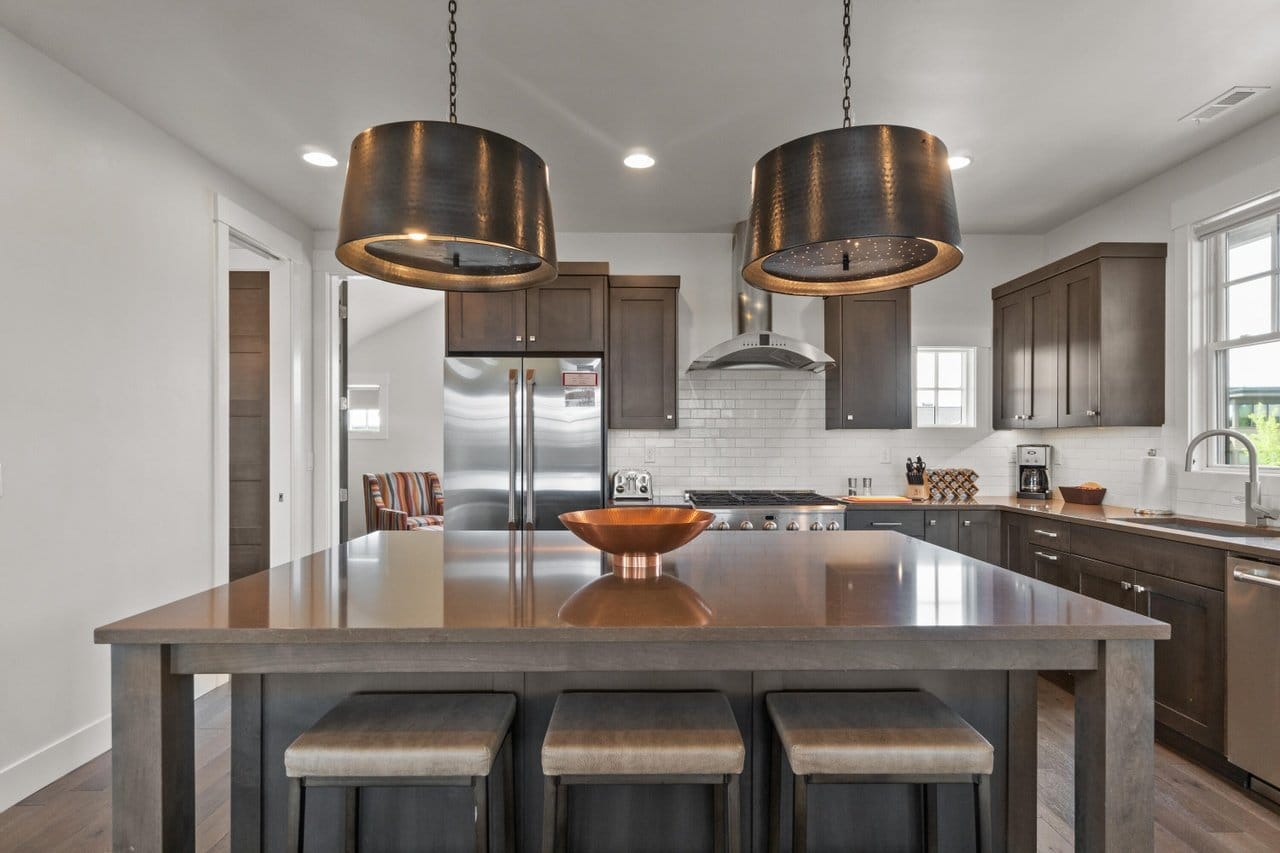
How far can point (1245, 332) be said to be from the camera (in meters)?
3.36

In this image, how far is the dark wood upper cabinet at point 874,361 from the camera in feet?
15.1

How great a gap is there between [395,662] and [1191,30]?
127 inches

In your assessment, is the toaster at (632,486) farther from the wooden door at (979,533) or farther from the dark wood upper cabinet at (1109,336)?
the dark wood upper cabinet at (1109,336)

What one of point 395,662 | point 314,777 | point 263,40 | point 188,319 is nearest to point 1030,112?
point 263,40

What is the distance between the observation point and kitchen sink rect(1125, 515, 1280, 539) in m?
2.94

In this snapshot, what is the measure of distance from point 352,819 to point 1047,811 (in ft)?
7.22

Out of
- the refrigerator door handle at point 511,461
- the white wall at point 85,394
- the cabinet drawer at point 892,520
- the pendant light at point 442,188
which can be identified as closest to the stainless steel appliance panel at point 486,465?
the refrigerator door handle at point 511,461

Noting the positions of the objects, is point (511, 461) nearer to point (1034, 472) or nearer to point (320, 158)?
point (320, 158)

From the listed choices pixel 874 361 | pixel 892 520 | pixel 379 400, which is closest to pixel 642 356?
pixel 874 361

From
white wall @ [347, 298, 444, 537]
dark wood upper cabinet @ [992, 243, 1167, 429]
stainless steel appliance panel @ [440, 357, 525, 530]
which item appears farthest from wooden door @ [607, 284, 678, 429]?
white wall @ [347, 298, 444, 537]

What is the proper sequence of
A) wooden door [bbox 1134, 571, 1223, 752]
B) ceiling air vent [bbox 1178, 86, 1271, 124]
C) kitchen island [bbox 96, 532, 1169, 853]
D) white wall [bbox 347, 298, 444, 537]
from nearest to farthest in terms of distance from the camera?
kitchen island [bbox 96, 532, 1169, 853], wooden door [bbox 1134, 571, 1223, 752], ceiling air vent [bbox 1178, 86, 1271, 124], white wall [bbox 347, 298, 444, 537]

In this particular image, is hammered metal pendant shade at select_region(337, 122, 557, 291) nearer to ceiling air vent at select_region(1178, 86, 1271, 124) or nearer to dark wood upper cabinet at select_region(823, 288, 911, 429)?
ceiling air vent at select_region(1178, 86, 1271, 124)

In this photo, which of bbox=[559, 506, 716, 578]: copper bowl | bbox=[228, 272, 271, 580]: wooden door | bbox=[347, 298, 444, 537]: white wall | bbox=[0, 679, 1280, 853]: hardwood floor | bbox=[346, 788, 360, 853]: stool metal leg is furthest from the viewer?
bbox=[347, 298, 444, 537]: white wall

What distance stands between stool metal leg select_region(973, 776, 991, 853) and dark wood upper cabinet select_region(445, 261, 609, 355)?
11.1 ft
